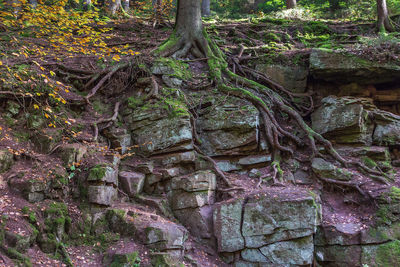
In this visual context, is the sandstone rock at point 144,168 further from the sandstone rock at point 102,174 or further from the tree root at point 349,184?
the tree root at point 349,184

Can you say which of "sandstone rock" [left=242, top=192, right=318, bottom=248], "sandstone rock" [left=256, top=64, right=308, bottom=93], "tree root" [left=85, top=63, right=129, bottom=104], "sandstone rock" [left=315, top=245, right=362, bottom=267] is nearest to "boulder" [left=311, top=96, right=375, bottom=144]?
"sandstone rock" [left=256, top=64, right=308, bottom=93]

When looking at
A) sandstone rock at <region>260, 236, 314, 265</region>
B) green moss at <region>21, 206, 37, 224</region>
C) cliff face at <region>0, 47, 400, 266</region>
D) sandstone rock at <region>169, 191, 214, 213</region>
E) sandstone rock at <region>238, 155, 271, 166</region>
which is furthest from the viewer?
sandstone rock at <region>238, 155, 271, 166</region>

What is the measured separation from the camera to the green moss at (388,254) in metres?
5.94

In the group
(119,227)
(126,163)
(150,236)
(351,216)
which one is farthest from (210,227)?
(351,216)

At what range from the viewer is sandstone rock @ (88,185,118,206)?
6279 mm

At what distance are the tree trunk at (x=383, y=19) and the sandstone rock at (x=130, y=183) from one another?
11722mm

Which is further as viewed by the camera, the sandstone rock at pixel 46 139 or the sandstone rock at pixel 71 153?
the sandstone rock at pixel 46 139

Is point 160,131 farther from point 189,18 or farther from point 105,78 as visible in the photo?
point 189,18

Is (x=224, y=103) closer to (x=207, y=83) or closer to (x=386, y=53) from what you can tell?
(x=207, y=83)

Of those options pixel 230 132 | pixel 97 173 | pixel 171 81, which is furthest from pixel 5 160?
pixel 230 132

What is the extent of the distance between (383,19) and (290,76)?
5.35 metres

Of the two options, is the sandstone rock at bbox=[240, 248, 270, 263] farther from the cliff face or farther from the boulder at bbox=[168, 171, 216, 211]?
the boulder at bbox=[168, 171, 216, 211]

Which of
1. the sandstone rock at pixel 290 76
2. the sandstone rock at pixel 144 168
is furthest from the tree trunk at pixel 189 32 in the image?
the sandstone rock at pixel 144 168

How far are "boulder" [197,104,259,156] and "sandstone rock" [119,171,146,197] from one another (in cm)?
216
